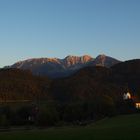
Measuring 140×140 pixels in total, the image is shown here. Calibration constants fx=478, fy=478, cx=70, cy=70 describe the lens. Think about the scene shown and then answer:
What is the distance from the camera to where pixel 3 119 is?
10525cm

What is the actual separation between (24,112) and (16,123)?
15916mm

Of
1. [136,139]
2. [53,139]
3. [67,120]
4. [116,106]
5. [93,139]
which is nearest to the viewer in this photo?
[136,139]

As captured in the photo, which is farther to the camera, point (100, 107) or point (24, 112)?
point (24, 112)

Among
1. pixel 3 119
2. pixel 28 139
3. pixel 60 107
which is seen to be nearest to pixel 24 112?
pixel 60 107

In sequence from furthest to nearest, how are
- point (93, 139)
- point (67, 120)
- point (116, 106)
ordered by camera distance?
point (116, 106) → point (67, 120) → point (93, 139)

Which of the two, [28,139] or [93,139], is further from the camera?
[28,139]

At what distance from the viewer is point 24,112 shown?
125125 millimetres

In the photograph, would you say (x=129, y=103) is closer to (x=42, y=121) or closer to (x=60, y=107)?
(x=60, y=107)

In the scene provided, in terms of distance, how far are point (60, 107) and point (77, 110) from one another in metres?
6.85

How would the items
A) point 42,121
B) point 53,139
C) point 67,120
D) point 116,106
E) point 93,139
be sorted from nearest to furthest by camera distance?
point 93,139
point 53,139
point 42,121
point 67,120
point 116,106

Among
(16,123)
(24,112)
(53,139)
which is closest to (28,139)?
(53,139)

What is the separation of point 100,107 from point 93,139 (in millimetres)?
86113

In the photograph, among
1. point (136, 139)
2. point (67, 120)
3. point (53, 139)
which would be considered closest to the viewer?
point (136, 139)

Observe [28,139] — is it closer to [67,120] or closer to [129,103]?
[67,120]
